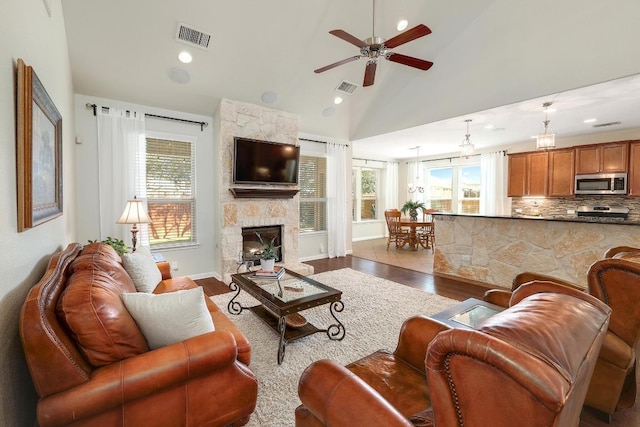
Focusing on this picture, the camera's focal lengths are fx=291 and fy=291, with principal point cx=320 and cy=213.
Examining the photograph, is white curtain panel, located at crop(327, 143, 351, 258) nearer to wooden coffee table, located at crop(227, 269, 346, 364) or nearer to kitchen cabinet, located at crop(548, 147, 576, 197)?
wooden coffee table, located at crop(227, 269, 346, 364)

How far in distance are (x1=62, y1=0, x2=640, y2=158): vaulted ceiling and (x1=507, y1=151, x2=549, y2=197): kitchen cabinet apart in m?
1.14

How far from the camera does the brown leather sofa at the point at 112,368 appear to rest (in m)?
1.10

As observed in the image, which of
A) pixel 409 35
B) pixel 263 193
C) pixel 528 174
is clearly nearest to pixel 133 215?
pixel 263 193

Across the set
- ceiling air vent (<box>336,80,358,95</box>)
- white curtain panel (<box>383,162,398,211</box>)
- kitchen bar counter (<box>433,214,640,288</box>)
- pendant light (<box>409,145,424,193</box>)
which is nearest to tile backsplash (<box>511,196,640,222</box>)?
pendant light (<box>409,145,424,193</box>)

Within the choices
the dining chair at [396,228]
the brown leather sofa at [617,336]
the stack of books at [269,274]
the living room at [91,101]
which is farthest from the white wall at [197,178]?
the brown leather sofa at [617,336]

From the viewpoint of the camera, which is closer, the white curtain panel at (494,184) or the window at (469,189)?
the white curtain panel at (494,184)

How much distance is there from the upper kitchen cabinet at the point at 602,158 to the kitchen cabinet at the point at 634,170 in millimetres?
62

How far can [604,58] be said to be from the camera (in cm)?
315

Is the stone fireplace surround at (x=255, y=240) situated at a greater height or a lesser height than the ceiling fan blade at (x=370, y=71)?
lesser

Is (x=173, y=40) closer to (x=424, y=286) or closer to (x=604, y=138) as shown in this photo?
(x=424, y=286)

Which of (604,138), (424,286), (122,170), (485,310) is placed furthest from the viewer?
(604,138)

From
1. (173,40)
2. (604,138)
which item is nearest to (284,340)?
(173,40)

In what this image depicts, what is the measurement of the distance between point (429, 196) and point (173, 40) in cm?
756

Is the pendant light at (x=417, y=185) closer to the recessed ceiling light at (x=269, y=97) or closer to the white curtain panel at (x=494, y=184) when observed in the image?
the white curtain panel at (x=494, y=184)
